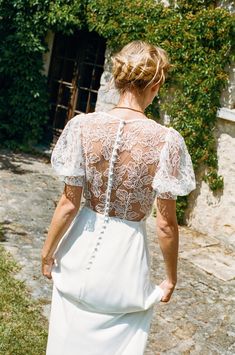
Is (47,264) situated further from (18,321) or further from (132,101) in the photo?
(18,321)

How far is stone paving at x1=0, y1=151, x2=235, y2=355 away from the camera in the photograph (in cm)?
370

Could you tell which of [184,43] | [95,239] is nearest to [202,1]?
[184,43]

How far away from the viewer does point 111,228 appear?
2.16 meters

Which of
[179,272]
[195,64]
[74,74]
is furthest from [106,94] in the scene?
[179,272]

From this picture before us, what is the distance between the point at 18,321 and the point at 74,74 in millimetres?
5857

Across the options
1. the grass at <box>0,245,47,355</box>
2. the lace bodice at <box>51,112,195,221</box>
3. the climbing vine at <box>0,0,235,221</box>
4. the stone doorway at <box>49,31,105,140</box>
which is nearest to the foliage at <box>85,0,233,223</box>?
the climbing vine at <box>0,0,235,221</box>

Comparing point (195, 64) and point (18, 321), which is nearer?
point (18, 321)

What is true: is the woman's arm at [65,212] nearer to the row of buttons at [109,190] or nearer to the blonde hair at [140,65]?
the row of buttons at [109,190]

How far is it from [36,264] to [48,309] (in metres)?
0.78

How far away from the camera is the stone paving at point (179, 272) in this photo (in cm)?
370

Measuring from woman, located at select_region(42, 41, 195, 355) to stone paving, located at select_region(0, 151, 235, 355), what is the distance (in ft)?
4.43

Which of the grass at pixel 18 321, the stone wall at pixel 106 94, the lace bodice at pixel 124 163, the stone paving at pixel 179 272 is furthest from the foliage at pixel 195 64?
the lace bodice at pixel 124 163

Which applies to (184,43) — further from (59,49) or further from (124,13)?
(59,49)

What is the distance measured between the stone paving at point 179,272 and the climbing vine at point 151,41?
0.96m
